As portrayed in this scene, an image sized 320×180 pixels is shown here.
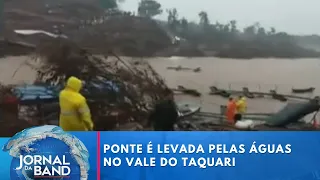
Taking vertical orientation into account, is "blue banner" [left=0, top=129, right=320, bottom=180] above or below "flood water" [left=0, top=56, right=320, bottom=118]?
below

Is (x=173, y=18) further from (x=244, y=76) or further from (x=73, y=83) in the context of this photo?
(x=73, y=83)

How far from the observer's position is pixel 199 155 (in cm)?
302

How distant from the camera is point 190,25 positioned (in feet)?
9.64

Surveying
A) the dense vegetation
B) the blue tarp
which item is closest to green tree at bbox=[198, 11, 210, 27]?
the dense vegetation

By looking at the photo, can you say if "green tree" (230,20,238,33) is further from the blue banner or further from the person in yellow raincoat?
the person in yellow raincoat

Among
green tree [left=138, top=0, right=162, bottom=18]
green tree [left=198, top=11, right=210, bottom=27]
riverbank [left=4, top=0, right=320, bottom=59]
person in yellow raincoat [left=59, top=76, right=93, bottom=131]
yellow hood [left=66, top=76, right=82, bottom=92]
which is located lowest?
person in yellow raincoat [left=59, top=76, right=93, bottom=131]

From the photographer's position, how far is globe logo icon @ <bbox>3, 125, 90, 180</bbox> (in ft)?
9.68

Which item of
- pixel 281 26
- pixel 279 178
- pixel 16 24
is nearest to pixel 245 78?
pixel 281 26

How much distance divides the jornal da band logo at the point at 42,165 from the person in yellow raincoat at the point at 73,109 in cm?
21

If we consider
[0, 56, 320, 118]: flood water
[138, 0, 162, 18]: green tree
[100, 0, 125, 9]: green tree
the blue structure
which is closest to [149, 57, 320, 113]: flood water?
[0, 56, 320, 118]: flood water

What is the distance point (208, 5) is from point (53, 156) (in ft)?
4.37

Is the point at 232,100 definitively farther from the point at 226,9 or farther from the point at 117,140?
the point at 117,140

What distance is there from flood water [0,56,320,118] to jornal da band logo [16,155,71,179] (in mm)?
845

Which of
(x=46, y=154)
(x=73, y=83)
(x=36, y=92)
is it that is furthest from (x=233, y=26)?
(x=46, y=154)
